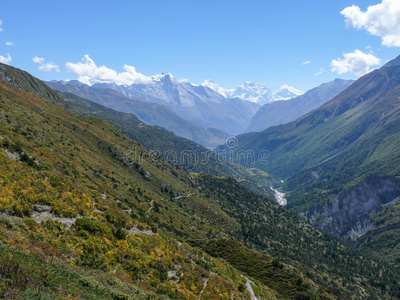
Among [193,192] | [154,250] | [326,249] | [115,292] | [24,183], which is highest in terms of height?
[24,183]

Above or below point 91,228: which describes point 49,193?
above

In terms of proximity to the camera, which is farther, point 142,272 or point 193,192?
point 193,192

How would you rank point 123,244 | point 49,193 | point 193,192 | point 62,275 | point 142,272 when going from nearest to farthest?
point 62,275
point 142,272
point 123,244
point 49,193
point 193,192

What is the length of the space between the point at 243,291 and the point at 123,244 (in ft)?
69.2

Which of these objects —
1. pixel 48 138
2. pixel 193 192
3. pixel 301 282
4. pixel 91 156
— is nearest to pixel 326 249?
pixel 193 192

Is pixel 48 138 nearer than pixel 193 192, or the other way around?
pixel 48 138

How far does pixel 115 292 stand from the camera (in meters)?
19.1

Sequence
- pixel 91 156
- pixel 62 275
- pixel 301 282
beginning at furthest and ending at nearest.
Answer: pixel 91 156 < pixel 301 282 < pixel 62 275

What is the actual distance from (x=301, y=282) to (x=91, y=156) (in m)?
86.8

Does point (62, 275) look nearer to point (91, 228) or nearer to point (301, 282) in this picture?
point (91, 228)

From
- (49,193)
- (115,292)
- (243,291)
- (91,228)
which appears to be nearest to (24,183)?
(49,193)

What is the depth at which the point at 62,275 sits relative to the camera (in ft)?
58.0

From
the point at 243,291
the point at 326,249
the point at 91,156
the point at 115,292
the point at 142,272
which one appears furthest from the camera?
the point at 326,249

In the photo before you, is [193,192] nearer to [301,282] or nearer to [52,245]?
[301,282]
